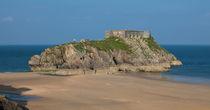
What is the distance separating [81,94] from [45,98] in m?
4.57

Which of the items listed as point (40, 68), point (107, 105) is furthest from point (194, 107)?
point (40, 68)

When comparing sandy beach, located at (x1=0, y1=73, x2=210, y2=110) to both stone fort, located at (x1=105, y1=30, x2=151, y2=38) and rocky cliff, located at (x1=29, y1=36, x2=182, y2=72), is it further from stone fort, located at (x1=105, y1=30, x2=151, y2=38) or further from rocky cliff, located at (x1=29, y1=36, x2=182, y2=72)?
stone fort, located at (x1=105, y1=30, x2=151, y2=38)

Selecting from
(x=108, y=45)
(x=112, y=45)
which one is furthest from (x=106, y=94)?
(x=112, y=45)

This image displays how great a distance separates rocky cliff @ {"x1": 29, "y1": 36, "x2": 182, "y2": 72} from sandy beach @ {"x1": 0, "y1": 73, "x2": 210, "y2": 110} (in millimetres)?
14141

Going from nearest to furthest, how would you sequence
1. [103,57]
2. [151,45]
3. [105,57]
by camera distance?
[103,57], [105,57], [151,45]

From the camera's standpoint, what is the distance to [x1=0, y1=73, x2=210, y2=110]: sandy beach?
29.0 meters

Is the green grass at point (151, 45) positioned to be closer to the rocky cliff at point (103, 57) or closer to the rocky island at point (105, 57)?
the rocky island at point (105, 57)

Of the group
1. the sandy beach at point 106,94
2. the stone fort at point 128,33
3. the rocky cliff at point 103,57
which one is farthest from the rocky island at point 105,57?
the sandy beach at point 106,94

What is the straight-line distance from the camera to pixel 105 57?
65.7 m

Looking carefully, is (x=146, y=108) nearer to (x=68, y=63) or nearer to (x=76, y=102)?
(x=76, y=102)

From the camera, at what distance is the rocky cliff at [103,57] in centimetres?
6072

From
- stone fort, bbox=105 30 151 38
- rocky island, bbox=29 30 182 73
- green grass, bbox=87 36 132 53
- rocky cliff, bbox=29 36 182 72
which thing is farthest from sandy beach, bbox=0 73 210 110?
stone fort, bbox=105 30 151 38

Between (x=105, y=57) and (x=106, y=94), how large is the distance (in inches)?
1213

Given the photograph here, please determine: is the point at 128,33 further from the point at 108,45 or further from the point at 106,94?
the point at 106,94
